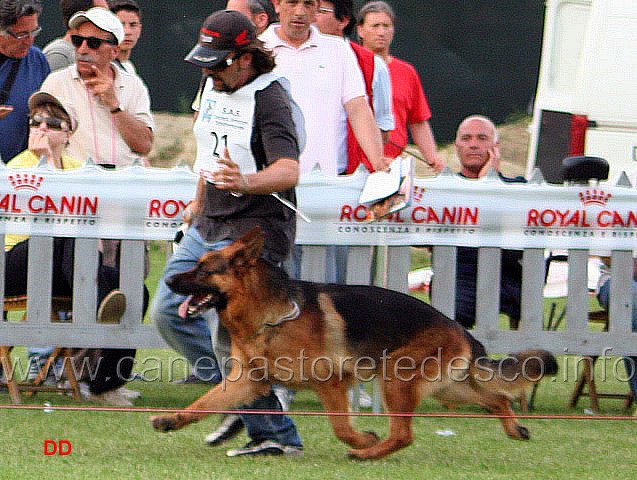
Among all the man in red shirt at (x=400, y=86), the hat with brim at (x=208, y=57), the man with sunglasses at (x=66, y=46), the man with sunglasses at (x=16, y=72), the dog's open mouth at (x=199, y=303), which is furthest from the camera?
the man in red shirt at (x=400, y=86)

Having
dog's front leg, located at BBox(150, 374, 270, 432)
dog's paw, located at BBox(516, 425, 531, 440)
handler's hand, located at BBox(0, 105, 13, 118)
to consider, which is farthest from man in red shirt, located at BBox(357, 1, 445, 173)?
dog's front leg, located at BBox(150, 374, 270, 432)

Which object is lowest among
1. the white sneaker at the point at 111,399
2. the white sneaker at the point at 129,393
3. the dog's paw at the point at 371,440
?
the white sneaker at the point at 129,393

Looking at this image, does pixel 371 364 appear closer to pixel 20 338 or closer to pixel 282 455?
pixel 282 455

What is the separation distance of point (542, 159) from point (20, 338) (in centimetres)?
583

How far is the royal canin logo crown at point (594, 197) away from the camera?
19.4ft

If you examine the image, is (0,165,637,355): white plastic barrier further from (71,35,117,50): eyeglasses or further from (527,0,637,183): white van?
(527,0,637,183): white van

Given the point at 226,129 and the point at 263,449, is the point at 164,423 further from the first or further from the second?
the point at 226,129

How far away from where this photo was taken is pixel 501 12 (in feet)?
41.4

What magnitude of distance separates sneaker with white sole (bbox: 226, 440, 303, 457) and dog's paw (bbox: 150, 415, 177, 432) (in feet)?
1.66

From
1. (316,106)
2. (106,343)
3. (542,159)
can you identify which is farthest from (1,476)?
(542,159)

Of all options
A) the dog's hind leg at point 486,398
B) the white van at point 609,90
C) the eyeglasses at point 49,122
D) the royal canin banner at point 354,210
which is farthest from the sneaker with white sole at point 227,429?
the white van at point 609,90

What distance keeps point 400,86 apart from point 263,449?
360 centimetres

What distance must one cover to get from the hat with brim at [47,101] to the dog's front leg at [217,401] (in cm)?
238

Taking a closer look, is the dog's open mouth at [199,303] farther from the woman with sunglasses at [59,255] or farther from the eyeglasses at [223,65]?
the woman with sunglasses at [59,255]
